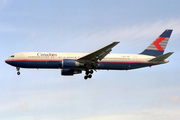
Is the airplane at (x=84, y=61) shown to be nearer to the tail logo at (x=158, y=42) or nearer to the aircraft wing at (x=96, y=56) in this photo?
the aircraft wing at (x=96, y=56)

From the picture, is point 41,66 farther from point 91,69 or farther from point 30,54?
point 91,69

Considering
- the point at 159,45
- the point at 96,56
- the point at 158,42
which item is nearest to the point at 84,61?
the point at 96,56

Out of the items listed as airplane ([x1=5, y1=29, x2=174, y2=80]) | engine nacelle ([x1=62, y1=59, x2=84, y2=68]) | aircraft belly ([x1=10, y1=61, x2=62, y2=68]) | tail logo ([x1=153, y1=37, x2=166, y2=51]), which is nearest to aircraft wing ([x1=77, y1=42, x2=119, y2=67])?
airplane ([x1=5, y1=29, x2=174, y2=80])

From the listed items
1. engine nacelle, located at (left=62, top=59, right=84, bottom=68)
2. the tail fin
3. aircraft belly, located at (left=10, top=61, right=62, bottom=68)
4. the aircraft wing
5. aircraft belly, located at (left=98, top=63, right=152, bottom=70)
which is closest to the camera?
the aircraft wing

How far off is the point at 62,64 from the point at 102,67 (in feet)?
20.3

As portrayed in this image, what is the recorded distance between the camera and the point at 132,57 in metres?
43.2

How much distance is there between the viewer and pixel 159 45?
152ft

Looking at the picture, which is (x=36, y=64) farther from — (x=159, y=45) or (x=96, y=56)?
(x=159, y=45)

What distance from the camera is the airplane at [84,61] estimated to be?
1569 inches

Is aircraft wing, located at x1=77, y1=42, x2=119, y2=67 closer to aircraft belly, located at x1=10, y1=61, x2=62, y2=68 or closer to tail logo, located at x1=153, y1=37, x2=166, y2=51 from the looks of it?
aircraft belly, located at x1=10, y1=61, x2=62, y2=68

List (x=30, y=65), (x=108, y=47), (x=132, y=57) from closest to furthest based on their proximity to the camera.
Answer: (x=108, y=47) → (x=30, y=65) → (x=132, y=57)

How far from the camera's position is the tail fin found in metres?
45.5

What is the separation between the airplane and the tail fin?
3.41ft

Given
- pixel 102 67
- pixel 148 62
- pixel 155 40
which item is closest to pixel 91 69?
pixel 102 67
